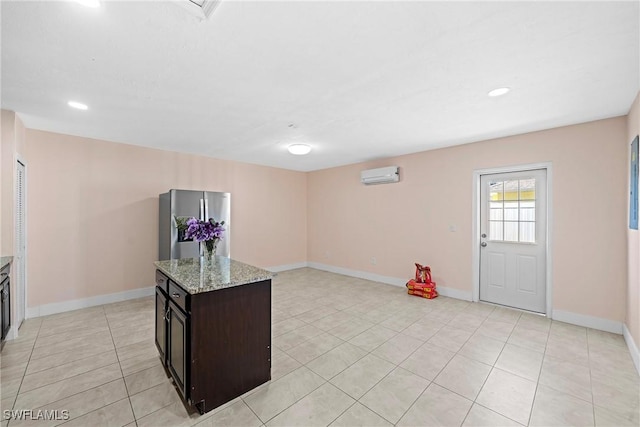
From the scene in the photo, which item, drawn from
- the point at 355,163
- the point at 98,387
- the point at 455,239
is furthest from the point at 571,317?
the point at 98,387

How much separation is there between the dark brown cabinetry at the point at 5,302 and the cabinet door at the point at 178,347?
1871 millimetres

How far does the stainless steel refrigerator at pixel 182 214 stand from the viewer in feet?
13.2

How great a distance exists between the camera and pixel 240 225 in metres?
5.74

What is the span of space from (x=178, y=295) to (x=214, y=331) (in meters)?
0.38

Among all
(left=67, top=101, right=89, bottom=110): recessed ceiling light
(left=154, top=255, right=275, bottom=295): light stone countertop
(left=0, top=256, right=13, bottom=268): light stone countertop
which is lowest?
(left=0, top=256, right=13, bottom=268): light stone countertop

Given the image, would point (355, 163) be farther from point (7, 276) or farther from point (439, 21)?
point (7, 276)

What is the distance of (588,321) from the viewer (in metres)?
3.22

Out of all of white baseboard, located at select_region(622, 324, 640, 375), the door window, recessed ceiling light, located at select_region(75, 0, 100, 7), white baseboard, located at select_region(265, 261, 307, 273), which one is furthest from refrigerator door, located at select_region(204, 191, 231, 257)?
white baseboard, located at select_region(622, 324, 640, 375)

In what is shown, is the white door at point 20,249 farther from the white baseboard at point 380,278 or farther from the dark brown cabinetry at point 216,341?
the white baseboard at point 380,278

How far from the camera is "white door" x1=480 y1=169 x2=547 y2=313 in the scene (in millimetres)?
3654

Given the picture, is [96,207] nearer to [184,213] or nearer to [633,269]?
[184,213]

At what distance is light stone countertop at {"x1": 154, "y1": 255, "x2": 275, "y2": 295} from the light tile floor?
2.90ft

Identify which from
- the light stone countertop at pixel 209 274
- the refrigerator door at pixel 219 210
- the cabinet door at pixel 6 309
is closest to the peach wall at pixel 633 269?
the light stone countertop at pixel 209 274

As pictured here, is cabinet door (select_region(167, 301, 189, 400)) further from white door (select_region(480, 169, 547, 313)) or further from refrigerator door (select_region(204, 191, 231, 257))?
white door (select_region(480, 169, 547, 313))
